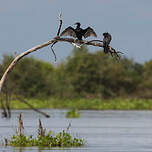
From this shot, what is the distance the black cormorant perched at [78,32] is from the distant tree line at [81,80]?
1995 inches

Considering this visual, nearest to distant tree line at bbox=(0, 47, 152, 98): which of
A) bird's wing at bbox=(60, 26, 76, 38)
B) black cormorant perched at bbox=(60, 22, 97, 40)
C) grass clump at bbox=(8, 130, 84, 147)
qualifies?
grass clump at bbox=(8, 130, 84, 147)

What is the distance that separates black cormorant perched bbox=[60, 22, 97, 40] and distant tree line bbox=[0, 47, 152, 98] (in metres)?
50.7

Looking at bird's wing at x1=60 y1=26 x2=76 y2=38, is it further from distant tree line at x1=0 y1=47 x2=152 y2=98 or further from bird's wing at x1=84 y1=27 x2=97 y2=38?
distant tree line at x1=0 y1=47 x2=152 y2=98

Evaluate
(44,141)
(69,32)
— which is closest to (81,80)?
(44,141)

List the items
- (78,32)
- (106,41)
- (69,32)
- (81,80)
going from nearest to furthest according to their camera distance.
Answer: (106,41)
(69,32)
(78,32)
(81,80)

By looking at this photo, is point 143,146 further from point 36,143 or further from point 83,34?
point 83,34

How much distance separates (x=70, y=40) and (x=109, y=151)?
4.63 metres

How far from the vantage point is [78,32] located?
18.3 meters

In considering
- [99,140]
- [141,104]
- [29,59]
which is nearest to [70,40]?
[99,140]

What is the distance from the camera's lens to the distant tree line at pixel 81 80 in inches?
2820

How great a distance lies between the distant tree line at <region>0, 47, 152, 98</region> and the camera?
7162 cm

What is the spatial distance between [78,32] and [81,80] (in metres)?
56.3

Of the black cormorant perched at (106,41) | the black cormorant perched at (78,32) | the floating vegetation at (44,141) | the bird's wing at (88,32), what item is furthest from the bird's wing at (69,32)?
the floating vegetation at (44,141)

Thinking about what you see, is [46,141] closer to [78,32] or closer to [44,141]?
[44,141]
